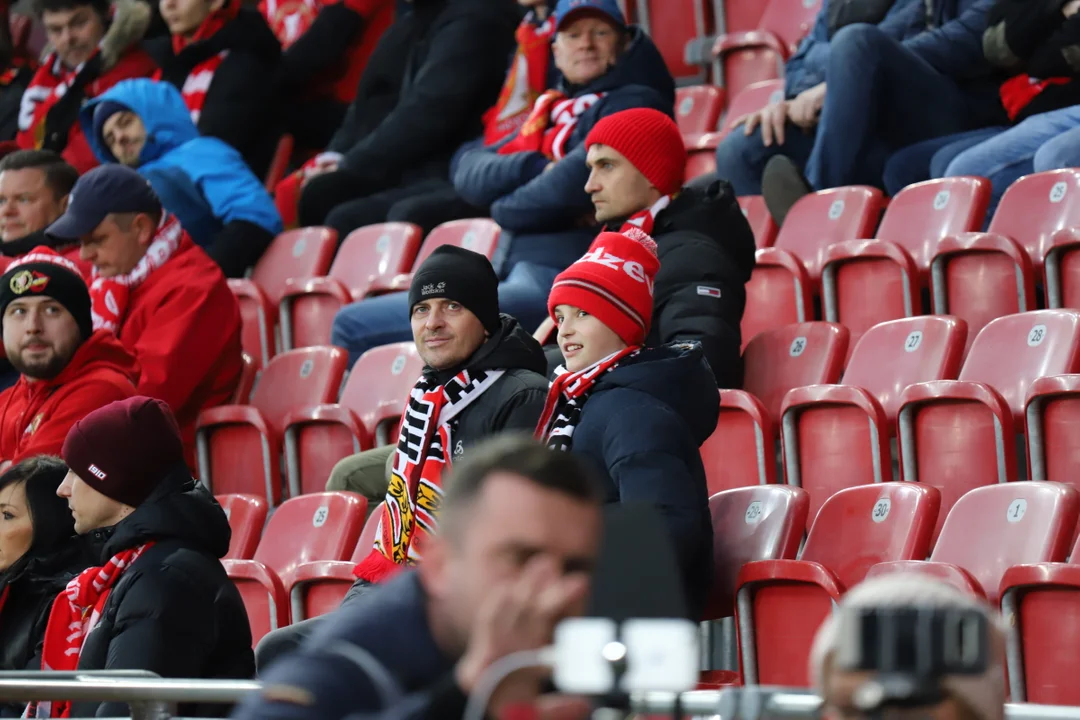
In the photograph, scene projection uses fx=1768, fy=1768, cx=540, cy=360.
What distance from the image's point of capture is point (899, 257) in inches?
184

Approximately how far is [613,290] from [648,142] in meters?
0.93

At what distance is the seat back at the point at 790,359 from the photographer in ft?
14.5

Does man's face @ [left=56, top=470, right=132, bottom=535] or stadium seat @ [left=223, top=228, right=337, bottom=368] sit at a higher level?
stadium seat @ [left=223, top=228, right=337, bottom=368]

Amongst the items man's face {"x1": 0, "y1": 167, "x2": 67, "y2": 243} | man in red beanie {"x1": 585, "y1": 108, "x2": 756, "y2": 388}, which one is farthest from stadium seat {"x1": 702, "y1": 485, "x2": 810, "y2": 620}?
man's face {"x1": 0, "y1": 167, "x2": 67, "y2": 243}

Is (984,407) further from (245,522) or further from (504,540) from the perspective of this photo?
(504,540)

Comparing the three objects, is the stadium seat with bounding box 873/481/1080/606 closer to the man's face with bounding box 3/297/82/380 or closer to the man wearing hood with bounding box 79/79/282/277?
the man's face with bounding box 3/297/82/380

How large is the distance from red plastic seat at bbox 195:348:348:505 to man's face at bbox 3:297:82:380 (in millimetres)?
542

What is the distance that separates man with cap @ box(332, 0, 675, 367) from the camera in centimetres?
520

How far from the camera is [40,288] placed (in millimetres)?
4953

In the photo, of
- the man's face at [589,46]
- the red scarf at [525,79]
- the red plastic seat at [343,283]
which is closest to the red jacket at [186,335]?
the red plastic seat at [343,283]

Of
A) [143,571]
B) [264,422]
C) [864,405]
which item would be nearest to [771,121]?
[864,405]

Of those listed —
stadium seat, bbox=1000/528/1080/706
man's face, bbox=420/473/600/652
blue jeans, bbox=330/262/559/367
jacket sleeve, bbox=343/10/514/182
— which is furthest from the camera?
jacket sleeve, bbox=343/10/514/182

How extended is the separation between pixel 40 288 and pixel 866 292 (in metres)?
2.29

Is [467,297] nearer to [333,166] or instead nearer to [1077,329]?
[1077,329]
